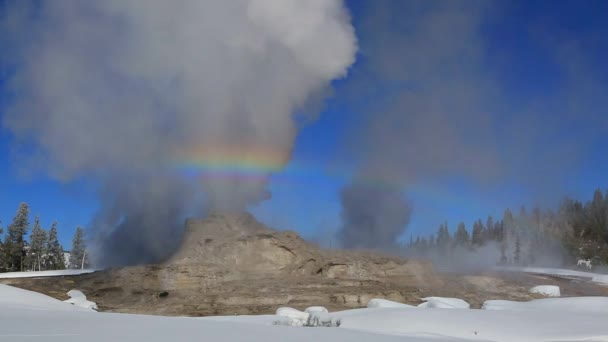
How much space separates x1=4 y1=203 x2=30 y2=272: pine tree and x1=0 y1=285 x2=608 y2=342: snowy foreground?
56524mm

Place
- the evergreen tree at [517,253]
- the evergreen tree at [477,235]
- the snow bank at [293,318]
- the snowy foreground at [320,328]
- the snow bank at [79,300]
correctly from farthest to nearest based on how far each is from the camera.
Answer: the evergreen tree at [477,235] < the evergreen tree at [517,253] < the snow bank at [79,300] < the snow bank at [293,318] < the snowy foreground at [320,328]

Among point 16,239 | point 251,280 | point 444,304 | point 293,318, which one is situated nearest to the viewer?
point 293,318

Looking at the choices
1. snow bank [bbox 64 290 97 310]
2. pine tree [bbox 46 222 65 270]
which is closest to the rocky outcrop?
snow bank [bbox 64 290 97 310]

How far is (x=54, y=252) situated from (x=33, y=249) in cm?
738

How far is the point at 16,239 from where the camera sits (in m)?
73.4

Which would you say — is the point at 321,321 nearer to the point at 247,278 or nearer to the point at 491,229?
the point at 247,278

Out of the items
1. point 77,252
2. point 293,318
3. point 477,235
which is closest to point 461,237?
point 477,235

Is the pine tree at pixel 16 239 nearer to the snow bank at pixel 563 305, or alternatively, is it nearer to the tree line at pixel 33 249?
the tree line at pixel 33 249

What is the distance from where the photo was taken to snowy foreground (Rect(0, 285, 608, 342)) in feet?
37.9

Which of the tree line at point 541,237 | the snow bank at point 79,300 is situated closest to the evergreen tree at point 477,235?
the tree line at point 541,237

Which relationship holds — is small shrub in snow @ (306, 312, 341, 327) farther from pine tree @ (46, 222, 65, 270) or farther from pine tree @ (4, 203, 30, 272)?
pine tree @ (46, 222, 65, 270)

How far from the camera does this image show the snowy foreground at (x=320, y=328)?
37.9ft

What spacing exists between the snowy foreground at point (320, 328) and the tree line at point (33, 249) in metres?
57.0

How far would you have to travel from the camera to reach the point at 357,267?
161 feet
